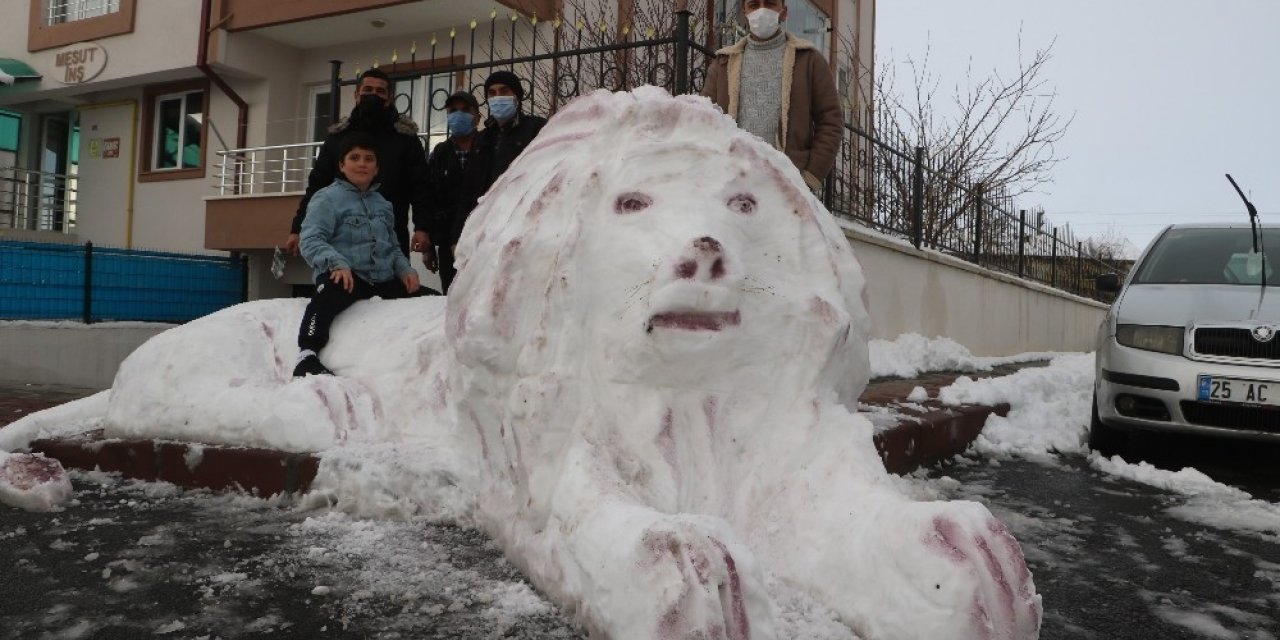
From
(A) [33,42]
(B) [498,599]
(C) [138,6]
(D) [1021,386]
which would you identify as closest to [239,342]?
(B) [498,599]

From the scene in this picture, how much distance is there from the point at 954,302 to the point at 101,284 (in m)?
10.2

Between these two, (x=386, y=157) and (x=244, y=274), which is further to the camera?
(x=244, y=274)

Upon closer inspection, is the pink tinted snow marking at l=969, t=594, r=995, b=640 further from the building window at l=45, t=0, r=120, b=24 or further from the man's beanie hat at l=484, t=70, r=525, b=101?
the building window at l=45, t=0, r=120, b=24

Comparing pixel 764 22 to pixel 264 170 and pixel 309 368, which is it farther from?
pixel 264 170

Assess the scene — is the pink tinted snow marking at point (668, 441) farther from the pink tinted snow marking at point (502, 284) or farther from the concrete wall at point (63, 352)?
the concrete wall at point (63, 352)

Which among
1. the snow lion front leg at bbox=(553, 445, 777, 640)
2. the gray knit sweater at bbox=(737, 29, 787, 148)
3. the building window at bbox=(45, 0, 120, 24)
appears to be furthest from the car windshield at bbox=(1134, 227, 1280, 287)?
the building window at bbox=(45, 0, 120, 24)

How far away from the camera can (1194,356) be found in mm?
4773

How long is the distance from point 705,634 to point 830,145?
13.5 feet

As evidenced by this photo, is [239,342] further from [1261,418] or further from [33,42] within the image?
[33,42]

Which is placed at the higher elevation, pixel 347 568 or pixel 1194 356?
pixel 1194 356

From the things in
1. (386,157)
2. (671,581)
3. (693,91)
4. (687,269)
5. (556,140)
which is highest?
(693,91)

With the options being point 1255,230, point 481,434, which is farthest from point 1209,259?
point 481,434

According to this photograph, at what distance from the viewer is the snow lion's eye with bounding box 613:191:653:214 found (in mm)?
2545

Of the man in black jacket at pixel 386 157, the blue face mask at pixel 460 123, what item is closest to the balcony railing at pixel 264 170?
the blue face mask at pixel 460 123
